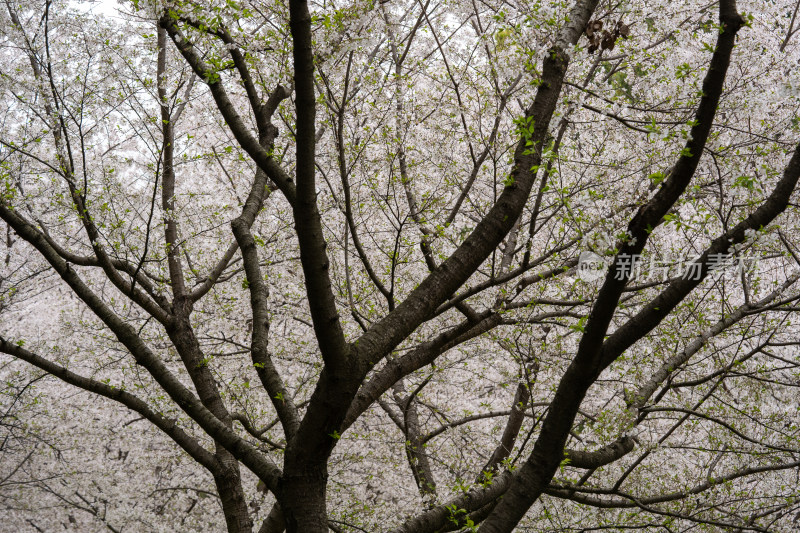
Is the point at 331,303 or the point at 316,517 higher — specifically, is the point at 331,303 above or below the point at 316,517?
above

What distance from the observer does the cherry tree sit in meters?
3.66

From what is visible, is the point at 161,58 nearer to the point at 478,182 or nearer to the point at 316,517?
the point at 478,182

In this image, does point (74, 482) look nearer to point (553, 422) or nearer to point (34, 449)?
point (34, 449)

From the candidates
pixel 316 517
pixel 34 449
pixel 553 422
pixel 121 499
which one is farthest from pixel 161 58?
pixel 121 499

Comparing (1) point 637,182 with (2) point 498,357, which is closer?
(1) point 637,182

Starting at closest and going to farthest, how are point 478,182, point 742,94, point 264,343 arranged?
1. point 264,343
2. point 742,94
3. point 478,182

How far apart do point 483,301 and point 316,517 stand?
4485 mm

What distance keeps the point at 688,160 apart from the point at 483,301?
16.6 ft

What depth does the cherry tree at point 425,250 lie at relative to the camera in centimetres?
366

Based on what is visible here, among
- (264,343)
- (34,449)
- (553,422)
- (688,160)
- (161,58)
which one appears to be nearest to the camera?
(688,160)

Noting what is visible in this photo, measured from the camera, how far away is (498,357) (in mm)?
10672

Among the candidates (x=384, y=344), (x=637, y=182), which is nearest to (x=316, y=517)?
(x=384, y=344)

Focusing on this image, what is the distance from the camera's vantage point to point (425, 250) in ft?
16.8

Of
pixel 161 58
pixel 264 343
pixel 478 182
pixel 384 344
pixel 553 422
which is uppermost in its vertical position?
pixel 478 182
